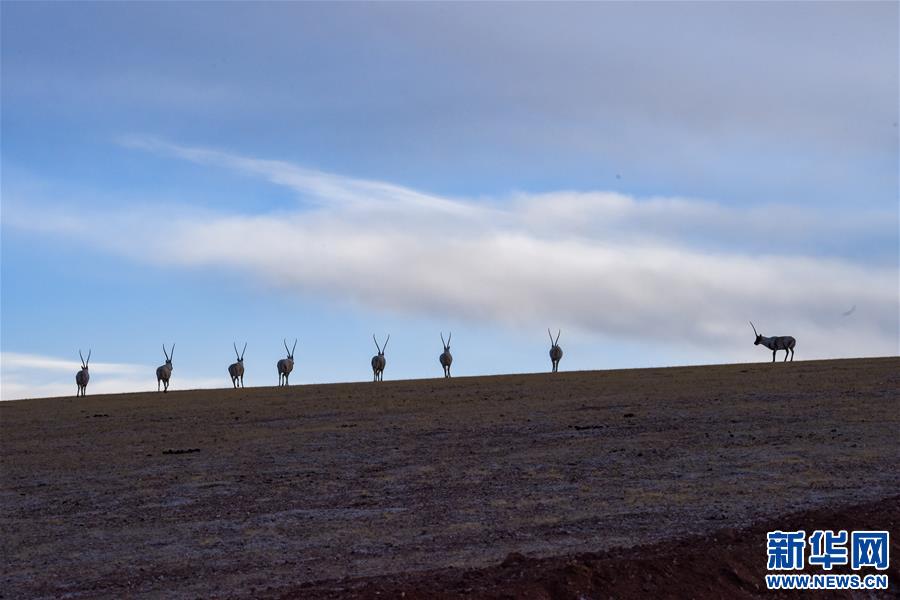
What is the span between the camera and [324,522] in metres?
16.7

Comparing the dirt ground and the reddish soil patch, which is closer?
the reddish soil patch

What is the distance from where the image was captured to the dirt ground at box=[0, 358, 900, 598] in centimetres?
1424

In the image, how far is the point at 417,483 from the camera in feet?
63.5

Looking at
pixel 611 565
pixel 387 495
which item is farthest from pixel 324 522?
pixel 611 565

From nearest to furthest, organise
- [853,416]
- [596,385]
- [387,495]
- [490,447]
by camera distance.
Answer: [387,495] → [490,447] → [853,416] → [596,385]

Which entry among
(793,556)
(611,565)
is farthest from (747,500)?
(611,565)

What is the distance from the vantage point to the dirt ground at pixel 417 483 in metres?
14.2

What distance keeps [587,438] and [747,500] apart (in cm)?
726

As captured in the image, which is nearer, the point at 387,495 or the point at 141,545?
the point at 141,545

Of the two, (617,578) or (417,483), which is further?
(417,483)

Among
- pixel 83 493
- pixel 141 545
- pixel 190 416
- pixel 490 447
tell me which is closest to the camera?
pixel 141 545

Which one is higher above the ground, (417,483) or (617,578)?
(417,483)

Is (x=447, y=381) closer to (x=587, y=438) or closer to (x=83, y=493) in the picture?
(x=587, y=438)

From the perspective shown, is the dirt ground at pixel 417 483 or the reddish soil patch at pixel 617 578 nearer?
the reddish soil patch at pixel 617 578
